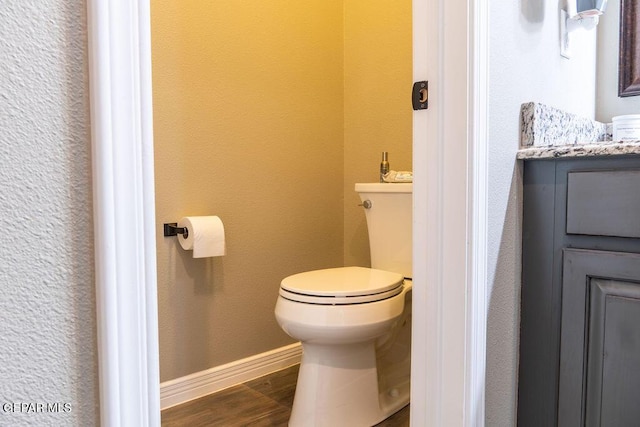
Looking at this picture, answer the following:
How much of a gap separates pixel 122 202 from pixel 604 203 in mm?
927

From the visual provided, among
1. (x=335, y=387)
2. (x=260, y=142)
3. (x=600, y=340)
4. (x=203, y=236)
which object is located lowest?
(x=335, y=387)

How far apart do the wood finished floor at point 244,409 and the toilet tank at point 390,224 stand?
1.77ft

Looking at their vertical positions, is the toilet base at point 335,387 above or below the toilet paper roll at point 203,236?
below

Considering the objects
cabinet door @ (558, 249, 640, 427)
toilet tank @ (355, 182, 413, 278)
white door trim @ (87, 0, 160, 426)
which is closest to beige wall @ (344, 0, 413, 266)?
toilet tank @ (355, 182, 413, 278)

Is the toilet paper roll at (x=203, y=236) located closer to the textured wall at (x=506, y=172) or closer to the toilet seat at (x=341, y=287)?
the toilet seat at (x=341, y=287)

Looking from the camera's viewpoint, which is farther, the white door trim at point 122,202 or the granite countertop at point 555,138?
the granite countertop at point 555,138

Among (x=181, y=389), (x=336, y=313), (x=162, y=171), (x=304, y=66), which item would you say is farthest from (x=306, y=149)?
(x=181, y=389)

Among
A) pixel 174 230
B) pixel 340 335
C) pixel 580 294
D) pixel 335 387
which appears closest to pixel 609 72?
pixel 580 294

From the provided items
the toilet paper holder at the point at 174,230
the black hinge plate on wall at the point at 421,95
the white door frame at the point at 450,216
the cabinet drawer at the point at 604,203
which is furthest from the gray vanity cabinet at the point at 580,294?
the toilet paper holder at the point at 174,230

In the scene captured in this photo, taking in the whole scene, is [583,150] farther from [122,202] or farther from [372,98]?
[372,98]

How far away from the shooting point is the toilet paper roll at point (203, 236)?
1596mm

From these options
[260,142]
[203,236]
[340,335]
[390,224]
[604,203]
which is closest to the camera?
[604,203]

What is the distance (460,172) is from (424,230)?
15cm

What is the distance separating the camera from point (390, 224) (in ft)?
5.77
